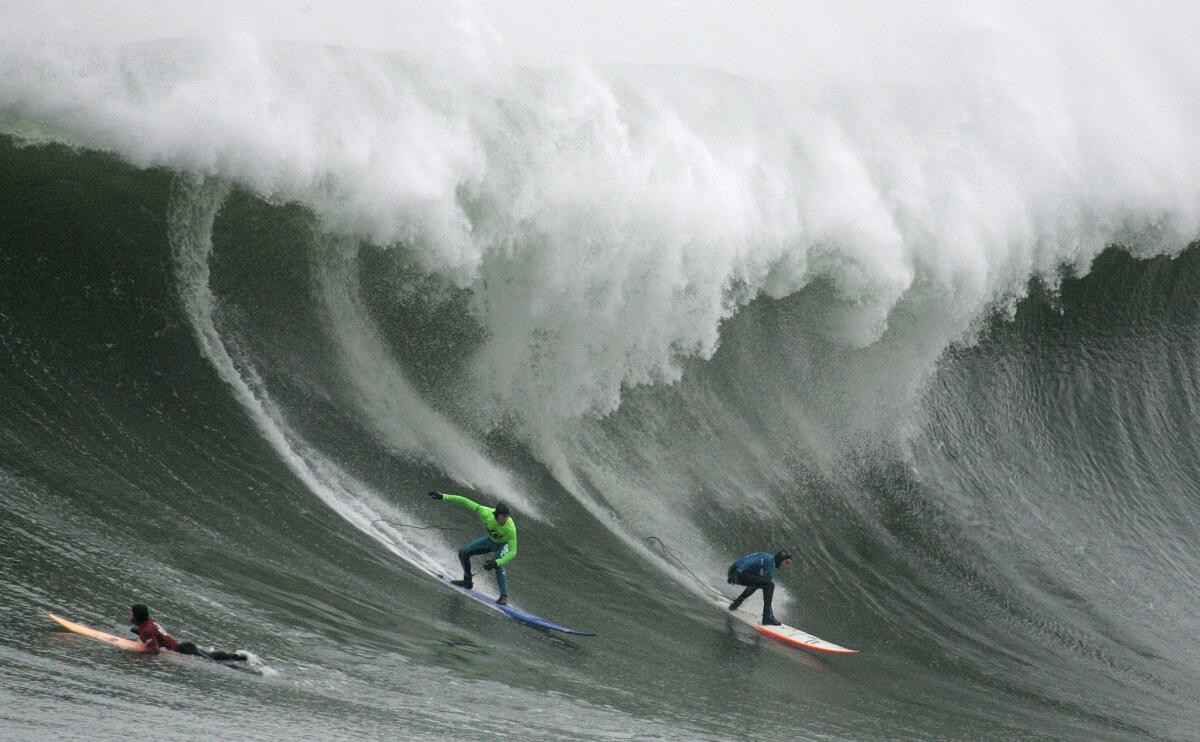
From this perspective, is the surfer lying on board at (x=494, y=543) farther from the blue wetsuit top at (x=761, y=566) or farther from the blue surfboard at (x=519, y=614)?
the blue wetsuit top at (x=761, y=566)

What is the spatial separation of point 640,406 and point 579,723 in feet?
20.3

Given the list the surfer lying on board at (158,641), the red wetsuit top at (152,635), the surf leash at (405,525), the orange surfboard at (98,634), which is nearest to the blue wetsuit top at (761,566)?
the surf leash at (405,525)

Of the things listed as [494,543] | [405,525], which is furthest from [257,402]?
[494,543]

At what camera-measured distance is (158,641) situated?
5.94 m

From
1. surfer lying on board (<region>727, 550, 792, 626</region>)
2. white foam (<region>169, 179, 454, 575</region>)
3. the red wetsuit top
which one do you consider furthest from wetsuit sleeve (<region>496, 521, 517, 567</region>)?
the red wetsuit top

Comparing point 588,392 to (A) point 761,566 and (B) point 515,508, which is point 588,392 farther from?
(A) point 761,566

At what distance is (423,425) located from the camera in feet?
35.7

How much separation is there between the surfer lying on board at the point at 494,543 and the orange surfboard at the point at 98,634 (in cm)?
302

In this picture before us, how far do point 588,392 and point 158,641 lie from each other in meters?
6.36

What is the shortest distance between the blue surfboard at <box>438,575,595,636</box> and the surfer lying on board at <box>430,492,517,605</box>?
7 cm

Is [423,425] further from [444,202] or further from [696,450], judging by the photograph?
[696,450]

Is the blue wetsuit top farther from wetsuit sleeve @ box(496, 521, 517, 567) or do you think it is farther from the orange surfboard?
the orange surfboard

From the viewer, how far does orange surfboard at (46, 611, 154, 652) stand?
Answer: 5859 mm

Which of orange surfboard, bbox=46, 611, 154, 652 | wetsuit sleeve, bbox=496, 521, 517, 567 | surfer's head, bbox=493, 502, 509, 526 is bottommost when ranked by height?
orange surfboard, bbox=46, 611, 154, 652
